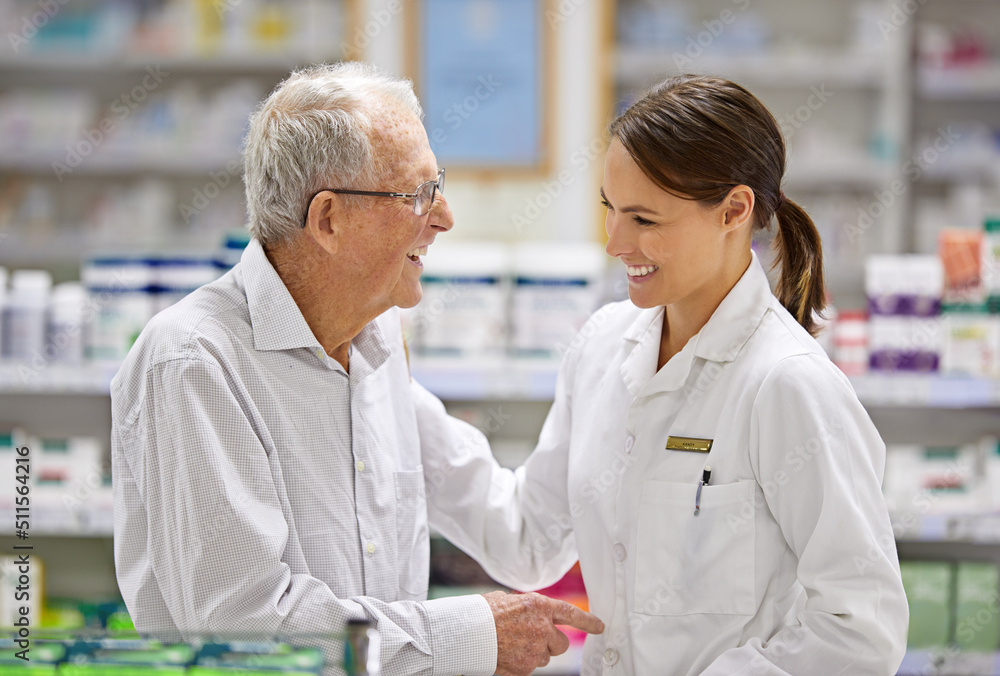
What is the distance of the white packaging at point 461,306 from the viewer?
2.55m

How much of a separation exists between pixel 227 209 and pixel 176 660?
3711 mm

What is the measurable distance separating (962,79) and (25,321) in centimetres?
390

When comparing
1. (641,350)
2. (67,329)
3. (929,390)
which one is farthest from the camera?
(67,329)

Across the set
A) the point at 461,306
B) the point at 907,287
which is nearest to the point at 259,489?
the point at 461,306

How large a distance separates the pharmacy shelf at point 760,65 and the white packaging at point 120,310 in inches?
99.8

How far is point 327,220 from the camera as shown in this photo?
1.54 metres

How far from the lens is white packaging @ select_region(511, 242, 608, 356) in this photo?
2498 millimetres

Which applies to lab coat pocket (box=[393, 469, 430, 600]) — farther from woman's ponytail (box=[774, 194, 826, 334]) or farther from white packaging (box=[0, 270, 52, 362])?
white packaging (box=[0, 270, 52, 362])

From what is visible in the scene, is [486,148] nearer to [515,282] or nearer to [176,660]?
[515,282]

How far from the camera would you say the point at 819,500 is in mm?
1322
